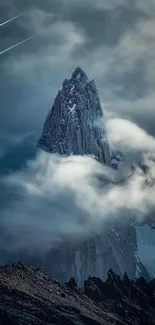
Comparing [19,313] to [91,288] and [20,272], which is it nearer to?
[20,272]

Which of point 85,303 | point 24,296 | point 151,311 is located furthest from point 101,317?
point 151,311

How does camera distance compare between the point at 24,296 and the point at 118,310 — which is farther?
the point at 118,310

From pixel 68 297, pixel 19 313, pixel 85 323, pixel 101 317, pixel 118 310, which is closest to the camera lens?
pixel 19 313

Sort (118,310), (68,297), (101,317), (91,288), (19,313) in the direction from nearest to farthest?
(19,313), (101,317), (68,297), (118,310), (91,288)

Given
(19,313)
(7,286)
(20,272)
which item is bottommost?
(19,313)

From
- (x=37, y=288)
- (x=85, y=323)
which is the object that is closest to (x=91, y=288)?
(x=37, y=288)

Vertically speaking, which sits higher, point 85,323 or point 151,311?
point 151,311
